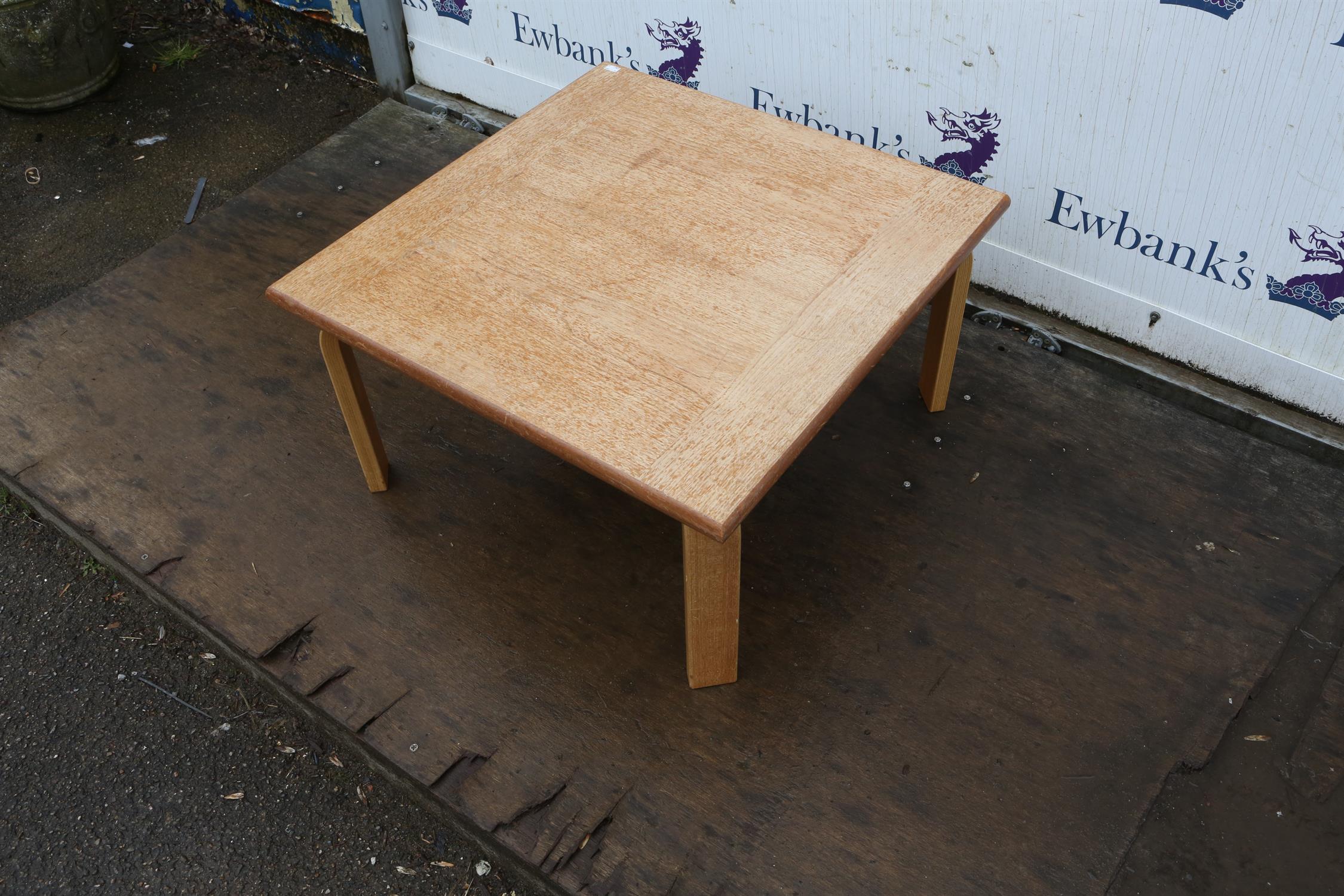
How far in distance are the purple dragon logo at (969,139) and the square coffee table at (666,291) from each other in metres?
0.40

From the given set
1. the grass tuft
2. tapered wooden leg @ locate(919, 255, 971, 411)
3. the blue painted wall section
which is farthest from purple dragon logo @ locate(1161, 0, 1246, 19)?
the grass tuft

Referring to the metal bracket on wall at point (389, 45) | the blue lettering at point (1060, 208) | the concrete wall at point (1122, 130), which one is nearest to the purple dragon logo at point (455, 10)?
the metal bracket on wall at point (389, 45)

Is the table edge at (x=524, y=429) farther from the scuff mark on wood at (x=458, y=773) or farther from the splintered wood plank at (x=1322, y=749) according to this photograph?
the splintered wood plank at (x=1322, y=749)

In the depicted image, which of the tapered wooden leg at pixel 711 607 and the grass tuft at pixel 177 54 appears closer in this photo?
the tapered wooden leg at pixel 711 607

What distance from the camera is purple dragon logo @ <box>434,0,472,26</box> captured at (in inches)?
126

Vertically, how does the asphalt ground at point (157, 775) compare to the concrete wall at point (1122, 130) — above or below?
below

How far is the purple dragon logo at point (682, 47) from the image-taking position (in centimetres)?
272

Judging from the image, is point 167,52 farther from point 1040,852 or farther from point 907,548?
point 1040,852

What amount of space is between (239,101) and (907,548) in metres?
2.75

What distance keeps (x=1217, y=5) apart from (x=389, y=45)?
2433 mm

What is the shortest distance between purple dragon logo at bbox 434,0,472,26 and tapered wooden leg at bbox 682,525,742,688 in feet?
6.93

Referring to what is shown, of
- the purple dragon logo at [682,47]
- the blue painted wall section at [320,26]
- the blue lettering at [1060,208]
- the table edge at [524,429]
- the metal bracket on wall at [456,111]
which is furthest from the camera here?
the blue painted wall section at [320,26]

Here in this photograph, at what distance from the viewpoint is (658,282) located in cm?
186

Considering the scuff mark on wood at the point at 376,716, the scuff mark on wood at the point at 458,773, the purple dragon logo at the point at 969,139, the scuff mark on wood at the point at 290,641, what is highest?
the purple dragon logo at the point at 969,139
